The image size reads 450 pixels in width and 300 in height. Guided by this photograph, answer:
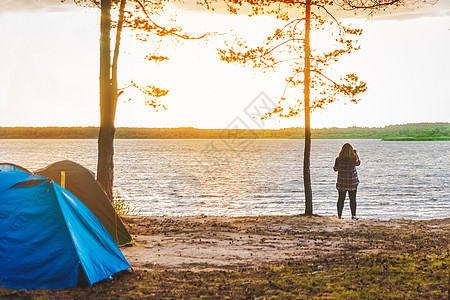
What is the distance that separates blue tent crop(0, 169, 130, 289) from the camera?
7.98 m

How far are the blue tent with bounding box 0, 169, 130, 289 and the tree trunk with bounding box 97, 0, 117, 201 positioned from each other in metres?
6.43

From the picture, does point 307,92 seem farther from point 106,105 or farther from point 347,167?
point 106,105

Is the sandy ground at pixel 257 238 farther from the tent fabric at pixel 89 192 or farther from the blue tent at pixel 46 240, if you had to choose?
the blue tent at pixel 46 240

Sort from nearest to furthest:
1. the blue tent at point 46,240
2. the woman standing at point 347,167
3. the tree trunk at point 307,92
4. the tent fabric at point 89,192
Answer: the blue tent at point 46,240, the tent fabric at point 89,192, the woman standing at point 347,167, the tree trunk at point 307,92

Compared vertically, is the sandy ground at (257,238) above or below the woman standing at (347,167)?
below

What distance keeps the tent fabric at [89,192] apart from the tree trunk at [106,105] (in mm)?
3657

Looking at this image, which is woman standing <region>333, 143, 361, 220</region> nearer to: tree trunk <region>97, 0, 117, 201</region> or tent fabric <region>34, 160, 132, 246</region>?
tent fabric <region>34, 160, 132, 246</region>

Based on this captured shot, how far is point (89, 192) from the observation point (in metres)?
11.5

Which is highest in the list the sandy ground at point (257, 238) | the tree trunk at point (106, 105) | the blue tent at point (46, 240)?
the tree trunk at point (106, 105)

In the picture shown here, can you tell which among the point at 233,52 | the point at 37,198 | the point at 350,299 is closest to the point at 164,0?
the point at 233,52

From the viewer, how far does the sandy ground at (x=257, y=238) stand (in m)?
10.2

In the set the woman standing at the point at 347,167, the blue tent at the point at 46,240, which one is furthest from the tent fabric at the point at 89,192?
the woman standing at the point at 347,167

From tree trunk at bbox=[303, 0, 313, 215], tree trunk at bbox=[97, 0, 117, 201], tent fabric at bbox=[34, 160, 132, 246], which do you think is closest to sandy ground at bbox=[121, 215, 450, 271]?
tent fabric at bbox=[34, 160, 132, 246]

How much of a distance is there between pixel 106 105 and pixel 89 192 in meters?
4.80
